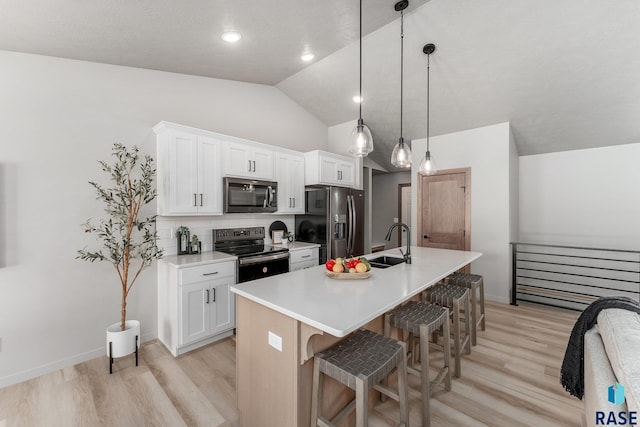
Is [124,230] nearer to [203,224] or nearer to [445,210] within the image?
[203,224]

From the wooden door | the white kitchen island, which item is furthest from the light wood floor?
the wooden door

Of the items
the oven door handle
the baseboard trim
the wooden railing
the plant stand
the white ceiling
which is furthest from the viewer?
the wooden railing

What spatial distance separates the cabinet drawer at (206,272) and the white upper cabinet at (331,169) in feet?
6.01

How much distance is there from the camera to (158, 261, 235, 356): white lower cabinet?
8.81 ft

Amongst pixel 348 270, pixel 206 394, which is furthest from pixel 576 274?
pixel 206 394

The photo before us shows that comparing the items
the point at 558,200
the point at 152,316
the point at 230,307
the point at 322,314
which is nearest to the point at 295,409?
the point at 322,314

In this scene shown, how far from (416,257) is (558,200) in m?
3.46

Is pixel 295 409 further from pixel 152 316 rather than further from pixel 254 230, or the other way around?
pixel 254 230

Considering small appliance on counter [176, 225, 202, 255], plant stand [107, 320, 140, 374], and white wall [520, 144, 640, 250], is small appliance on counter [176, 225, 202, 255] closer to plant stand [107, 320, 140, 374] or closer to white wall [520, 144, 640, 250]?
plant stand [107, 320, 140, 374]

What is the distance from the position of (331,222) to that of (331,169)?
87 cm

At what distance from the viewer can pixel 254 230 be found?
153 inches

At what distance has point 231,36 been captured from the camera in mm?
2500

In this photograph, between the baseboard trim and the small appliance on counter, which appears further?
the small appliance on counter

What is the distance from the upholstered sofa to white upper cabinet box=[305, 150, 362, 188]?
3.29 metres
